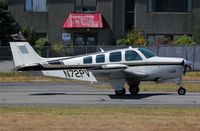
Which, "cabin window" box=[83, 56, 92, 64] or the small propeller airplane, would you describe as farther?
"cabin window" box=[83, 56, 92, 64]

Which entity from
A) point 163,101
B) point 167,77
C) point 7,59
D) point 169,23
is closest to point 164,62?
point 167,77

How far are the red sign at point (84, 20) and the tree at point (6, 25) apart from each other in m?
4.81

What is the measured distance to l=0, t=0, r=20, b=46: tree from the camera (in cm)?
5584

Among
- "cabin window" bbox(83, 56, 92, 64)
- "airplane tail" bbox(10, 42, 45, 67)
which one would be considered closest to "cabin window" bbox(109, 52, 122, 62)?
"cabin window" bbox(83, 56, 92, 64)

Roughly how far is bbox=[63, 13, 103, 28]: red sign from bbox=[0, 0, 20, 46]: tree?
481 centimetres

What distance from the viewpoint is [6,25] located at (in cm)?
5625

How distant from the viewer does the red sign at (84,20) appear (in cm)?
5591

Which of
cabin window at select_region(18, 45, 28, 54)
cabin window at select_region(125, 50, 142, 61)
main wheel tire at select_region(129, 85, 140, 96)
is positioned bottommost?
main wheel tire at select_region(129, 85, 140, 96)

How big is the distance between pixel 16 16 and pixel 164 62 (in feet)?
113

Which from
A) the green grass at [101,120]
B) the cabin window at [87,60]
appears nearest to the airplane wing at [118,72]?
the cabin window at [87,60]

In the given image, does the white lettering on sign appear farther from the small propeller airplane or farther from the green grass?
the green grass

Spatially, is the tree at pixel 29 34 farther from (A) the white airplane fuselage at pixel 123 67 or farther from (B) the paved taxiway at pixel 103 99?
(A) the white airplane fuselage at pixel 123 67

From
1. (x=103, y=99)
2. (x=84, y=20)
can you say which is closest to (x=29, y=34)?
(x=84, y=20)

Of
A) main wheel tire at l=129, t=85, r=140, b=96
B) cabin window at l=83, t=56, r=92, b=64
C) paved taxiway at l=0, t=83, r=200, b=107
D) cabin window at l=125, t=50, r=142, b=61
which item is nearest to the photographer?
paved taxiway at l=0, t=83, r=200, b=107
